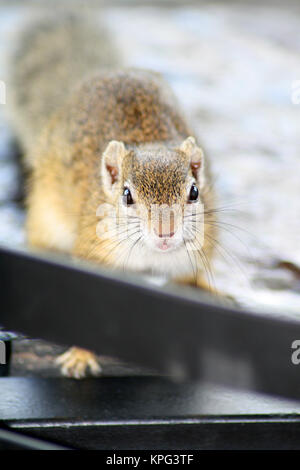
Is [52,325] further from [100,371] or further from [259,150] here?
[259,150]

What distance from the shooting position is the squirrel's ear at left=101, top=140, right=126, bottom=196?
934 mm

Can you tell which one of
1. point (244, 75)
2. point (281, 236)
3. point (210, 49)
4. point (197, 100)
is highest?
point (210, 49)

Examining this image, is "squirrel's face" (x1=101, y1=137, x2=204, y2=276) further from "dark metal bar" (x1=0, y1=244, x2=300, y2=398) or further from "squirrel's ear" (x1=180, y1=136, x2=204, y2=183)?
"dark metal bar" (x1=0, y1=244, x2=300, y2=398)

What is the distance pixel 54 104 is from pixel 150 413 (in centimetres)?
80

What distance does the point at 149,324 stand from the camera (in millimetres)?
639

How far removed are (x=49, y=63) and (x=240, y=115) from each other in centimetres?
45

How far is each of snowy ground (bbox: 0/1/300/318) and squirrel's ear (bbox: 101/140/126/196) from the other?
26cm

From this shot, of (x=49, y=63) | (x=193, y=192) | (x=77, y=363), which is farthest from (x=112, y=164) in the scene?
(x=49, y=63)

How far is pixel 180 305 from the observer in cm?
62

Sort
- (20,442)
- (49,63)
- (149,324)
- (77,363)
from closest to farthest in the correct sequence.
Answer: (149,324) < (20,442) < (77,363) < (49,63)

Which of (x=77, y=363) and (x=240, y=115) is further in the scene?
(x=240, y=115)

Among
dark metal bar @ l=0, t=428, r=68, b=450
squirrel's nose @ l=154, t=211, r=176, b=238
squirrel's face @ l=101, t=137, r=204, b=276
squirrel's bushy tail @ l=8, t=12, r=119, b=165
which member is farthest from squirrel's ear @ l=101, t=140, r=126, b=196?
squirrel's bushy tail @ l=8, t=12, r=119, b=165

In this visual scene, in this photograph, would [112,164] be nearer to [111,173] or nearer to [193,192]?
[111,173]

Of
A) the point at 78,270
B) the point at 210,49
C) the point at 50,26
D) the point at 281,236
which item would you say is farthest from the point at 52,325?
the point at 210,49
